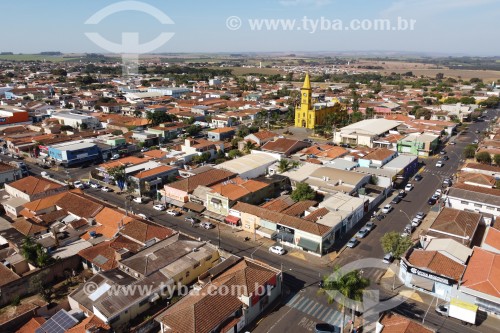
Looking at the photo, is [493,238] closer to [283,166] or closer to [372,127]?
[283,166]

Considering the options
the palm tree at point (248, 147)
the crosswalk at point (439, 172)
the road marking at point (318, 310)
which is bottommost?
the road marking at point (318, 310)

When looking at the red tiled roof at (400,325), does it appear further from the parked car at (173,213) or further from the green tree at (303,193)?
the parked car at (173,213)

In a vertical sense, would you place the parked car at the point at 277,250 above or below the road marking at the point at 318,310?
above

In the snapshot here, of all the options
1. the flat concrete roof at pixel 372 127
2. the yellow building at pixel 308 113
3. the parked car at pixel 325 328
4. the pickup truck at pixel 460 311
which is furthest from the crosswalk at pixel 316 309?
the yellow building at pixel 308 113

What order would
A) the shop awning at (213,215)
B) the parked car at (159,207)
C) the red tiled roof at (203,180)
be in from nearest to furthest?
the shop awning at (213,215), the parked car at (159,207), the red tiled roof at (203,180)

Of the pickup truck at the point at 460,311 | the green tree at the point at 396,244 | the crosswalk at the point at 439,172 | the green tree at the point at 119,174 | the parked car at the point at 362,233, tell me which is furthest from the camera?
the crosswalk at the point at 439,172

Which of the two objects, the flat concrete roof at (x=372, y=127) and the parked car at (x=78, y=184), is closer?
the parked car at (x=78, y=184)
